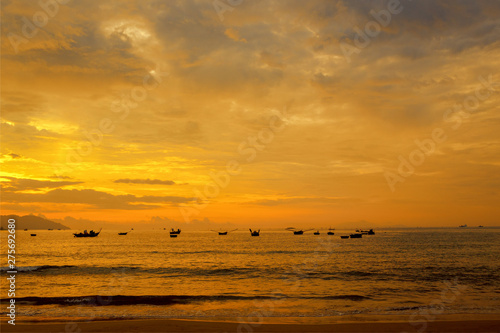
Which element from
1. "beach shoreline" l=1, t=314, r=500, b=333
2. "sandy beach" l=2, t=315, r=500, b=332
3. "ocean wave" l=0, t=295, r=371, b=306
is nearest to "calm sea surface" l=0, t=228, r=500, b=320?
"ocean wave" l=0, t=295, r=371, b=306

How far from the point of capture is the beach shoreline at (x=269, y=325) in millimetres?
17453

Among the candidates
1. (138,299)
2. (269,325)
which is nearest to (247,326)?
(269,325)

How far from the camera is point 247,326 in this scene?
725 inches

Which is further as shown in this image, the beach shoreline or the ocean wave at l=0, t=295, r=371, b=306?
the ocean wave at l=0, t=295, r=371, b=306

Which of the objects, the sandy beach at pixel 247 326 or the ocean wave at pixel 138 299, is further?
the ocean wave at pixel 138 299

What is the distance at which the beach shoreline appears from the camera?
1745 centimetres

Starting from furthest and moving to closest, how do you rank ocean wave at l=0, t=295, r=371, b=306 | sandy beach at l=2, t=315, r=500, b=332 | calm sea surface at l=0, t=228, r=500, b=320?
ocean wave at l=0, t=295, r=371, b=306, calm sea surface at l=0, t=228, r=500, b=320, sandy beach at l=2, t=315, r=500, b=332

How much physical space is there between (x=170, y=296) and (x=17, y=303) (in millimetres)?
11572

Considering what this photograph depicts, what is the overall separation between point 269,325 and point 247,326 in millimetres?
1235

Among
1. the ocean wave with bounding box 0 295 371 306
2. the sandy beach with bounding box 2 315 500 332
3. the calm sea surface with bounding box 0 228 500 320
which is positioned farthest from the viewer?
the ocean wave with bounding box 0 295 371 306

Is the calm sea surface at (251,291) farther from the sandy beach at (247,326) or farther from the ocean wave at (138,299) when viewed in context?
the sandy beach at (247,326)

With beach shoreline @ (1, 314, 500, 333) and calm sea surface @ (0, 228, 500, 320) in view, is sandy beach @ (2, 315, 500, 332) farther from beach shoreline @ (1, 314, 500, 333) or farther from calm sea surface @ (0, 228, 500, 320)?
calm sea surface @ (0, 228, 500, 320)

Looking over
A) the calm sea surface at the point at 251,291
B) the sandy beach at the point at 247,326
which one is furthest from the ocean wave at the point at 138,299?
the sandy beach at the point at 247,326

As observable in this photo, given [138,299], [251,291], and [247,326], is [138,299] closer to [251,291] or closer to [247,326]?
[251,291]
